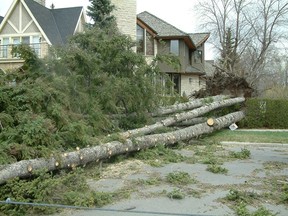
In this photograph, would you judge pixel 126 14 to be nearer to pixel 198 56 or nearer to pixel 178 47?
pixel 178 47

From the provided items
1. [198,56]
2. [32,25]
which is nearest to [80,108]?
[32,25]

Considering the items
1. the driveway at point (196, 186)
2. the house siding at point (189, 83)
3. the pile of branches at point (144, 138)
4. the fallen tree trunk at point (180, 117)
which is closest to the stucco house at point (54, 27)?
the house siding at point (189, 83)

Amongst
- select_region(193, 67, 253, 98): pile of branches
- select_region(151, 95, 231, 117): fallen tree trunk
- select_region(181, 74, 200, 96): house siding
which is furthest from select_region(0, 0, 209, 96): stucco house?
select_region(151, 95, 231, 117): fallen tree trunk

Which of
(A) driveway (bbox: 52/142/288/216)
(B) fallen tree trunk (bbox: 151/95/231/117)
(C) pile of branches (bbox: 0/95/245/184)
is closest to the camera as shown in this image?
(A) driveway (bbox: 52/142/288/216)

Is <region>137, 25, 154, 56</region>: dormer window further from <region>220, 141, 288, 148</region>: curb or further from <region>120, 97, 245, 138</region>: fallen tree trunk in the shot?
<region>220, 141, 288, 148</region>: curb

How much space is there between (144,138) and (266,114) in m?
9.39

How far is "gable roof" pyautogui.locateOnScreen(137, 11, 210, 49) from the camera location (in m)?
32.4

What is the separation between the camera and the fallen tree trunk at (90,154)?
5926 millimetres

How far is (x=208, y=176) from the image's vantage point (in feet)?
25.3

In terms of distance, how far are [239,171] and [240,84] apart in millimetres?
10464

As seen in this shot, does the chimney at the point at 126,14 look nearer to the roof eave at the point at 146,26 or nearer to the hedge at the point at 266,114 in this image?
the roof eave at the point at 146,26

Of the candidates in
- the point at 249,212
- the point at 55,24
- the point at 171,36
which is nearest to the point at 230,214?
the point at 249,212

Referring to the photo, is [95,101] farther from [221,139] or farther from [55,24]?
[55,24]

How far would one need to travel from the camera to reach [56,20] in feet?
94.0
